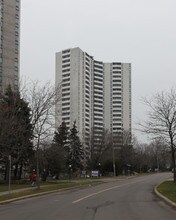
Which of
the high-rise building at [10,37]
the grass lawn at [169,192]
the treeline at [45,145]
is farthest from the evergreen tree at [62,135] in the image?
the grass lawn at [169,192]

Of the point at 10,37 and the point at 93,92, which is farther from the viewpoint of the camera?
the point at 93,92

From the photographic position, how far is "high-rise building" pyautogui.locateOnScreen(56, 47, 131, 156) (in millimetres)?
→ 115125

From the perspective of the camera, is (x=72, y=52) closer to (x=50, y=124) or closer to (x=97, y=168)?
(x=97, y=168)

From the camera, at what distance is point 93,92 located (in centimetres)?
13688

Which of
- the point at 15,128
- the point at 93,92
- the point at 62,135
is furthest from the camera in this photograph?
the point at 93,92

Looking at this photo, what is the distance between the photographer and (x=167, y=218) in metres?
15.6

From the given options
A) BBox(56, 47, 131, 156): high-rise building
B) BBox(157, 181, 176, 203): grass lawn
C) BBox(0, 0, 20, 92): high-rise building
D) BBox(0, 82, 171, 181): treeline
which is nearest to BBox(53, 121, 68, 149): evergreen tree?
BBox(0, 82, 171, 181): treeline

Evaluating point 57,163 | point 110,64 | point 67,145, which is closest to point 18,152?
point 57,163

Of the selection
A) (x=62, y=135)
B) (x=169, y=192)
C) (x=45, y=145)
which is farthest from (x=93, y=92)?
(x=169, y=192)

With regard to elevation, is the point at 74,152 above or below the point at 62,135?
below

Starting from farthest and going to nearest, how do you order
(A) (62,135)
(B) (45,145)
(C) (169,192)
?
(A) (62,135) → (B) (45,145) → (C) (169,192)

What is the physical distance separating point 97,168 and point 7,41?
123 feet

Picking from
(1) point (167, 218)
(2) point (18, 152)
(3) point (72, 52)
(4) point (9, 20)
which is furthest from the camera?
(3) point (72, 52)

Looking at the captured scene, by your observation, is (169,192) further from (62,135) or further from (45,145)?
(62,135)
